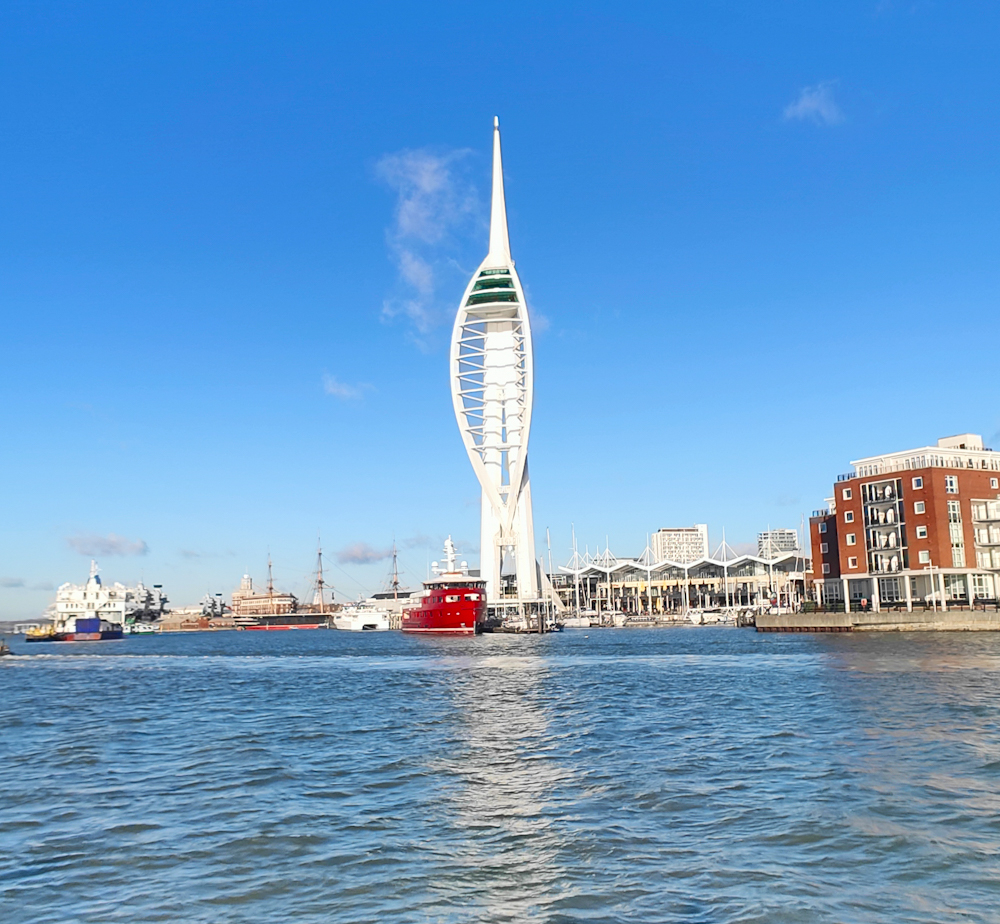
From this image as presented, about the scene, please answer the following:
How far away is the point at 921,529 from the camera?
286ft

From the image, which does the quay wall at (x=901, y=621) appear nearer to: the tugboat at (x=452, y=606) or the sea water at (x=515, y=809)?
the tugboat at (x=452, y=606)

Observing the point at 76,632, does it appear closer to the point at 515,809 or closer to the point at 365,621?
the point at 365,621

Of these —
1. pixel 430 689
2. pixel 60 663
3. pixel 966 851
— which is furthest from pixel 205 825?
pixel 60 663

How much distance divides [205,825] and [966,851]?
11.2m

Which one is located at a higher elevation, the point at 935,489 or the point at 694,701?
the point at 935,489

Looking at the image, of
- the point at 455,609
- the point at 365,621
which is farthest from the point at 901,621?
the point at 365,621

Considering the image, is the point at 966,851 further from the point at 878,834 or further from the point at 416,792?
the point at 416,792

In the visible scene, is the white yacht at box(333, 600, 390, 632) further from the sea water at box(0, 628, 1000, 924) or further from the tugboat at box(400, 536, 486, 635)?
the sea water at box(0, 628, 1000, 924)

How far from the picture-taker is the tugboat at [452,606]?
108875 mm

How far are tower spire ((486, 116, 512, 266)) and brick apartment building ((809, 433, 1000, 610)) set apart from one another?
66.7 metres

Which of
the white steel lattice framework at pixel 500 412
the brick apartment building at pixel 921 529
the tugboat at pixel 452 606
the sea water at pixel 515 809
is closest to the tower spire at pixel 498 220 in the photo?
the white steel lattice framework at pixel 500 412

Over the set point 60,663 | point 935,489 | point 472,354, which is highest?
point 472,354

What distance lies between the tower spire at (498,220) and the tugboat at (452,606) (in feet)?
170

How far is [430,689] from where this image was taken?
133ft
